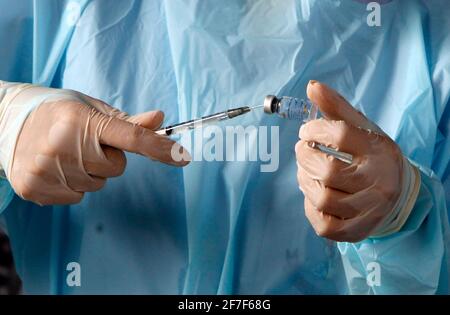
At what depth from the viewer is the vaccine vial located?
3.52 ft

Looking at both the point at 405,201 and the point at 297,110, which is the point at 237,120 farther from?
the point at 405,201

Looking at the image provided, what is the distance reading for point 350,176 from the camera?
1.04m

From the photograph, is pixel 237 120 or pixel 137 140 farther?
pixel 237 120

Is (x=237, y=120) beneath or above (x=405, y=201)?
above

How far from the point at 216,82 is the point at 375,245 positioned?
338mm

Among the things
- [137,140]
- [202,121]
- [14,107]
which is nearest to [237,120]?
[202,121]

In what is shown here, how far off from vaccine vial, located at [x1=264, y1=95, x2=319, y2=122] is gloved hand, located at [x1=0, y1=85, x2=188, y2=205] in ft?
0.48

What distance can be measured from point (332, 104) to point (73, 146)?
0.36m

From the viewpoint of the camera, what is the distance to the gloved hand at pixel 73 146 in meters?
1.06

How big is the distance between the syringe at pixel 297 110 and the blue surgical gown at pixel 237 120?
74 mm

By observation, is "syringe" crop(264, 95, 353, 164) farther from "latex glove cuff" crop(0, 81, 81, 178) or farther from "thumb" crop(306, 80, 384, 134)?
"latex glove cuff" crop(0, 81, 81, 178)

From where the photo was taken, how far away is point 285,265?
118 centimetres

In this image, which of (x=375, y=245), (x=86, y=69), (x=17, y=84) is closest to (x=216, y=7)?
(x=86, y=69)

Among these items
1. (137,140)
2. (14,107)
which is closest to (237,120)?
(137,140)
